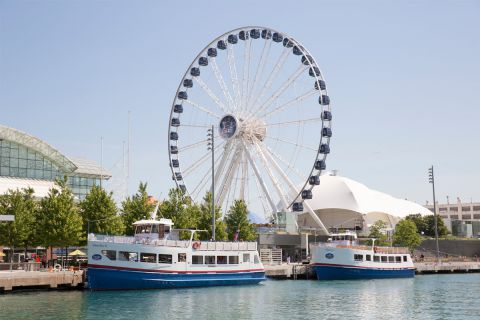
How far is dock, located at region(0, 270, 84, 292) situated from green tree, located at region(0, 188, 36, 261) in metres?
7.78

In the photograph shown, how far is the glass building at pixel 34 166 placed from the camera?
318ft

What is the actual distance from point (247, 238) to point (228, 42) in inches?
1076

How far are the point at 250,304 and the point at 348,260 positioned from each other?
95.4 feet

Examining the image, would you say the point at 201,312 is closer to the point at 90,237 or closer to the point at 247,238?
the point at 90,237

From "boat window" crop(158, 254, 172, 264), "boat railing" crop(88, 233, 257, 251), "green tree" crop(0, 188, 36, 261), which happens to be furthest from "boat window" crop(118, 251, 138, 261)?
"green tree" crop(0, 188, 36, 261)

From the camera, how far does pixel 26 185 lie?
96.6 meters

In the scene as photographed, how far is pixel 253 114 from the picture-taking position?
8388 cm

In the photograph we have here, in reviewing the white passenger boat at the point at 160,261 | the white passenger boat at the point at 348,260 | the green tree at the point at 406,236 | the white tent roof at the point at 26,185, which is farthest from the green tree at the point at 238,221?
the green tree at the point at 406,236

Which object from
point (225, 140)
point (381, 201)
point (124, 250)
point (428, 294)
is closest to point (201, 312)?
point (124, 250)

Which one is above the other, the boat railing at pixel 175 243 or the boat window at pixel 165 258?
the boat railing at pixel 175 243

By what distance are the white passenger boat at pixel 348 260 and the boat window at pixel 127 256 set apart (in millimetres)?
25565

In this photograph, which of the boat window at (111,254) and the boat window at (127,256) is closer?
the boat window at (111,254)

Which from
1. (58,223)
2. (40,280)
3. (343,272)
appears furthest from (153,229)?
(343,272)

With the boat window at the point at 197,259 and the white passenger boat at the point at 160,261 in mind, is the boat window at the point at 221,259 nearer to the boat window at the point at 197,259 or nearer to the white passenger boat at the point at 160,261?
the white passenger boat at the point at 160,261
